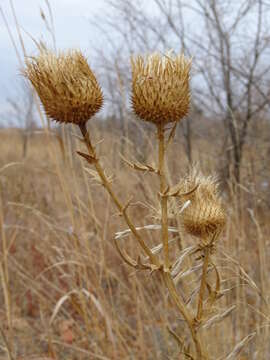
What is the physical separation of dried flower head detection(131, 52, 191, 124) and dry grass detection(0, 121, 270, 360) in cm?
19

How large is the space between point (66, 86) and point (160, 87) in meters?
0.17

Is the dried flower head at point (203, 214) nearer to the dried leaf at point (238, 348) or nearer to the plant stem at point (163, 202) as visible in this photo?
the plant stem at point (163, 202)

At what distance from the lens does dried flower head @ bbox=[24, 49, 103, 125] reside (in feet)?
2.64

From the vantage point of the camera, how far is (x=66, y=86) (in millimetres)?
802

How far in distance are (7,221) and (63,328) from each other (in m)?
2.35

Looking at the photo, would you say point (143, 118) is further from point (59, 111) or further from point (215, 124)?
point (215, 124)

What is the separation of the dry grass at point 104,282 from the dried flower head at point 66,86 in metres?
0.20

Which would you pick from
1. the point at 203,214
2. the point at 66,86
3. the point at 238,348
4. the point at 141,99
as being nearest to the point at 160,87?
the point at 141,99

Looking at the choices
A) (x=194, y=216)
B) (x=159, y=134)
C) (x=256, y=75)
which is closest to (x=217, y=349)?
(x=194, y=216)

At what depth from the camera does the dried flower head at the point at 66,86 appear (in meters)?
0.80

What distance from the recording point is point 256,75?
13.7 feet

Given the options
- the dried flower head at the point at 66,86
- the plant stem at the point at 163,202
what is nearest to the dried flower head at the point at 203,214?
the plant stem at the point at 163,202

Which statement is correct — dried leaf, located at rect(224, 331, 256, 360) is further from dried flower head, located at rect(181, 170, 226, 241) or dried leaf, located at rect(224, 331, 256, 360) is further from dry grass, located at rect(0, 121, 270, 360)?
dried flower head, located at rect(181, 170, 226, 241)

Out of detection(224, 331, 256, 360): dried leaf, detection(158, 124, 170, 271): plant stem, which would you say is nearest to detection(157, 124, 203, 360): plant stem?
detection(158, 124, 170, 271): plant stem
